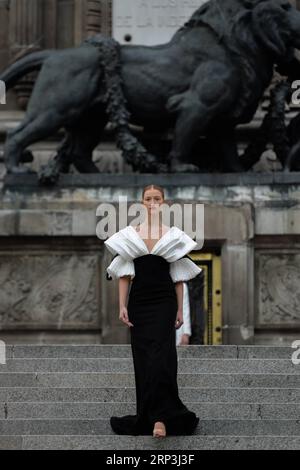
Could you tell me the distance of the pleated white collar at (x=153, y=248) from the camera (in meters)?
10.6

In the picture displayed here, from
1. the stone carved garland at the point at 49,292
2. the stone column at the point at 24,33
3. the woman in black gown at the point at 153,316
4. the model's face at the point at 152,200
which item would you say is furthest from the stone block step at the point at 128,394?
the stone column at the point at 24,33

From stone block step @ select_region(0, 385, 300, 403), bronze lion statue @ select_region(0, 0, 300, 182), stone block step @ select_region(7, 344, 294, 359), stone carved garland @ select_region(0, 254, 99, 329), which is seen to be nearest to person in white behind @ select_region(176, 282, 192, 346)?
stone block step @ select_region(7, 344, 294, 359)

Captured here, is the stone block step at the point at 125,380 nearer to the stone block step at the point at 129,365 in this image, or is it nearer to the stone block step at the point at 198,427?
the stone block step at the point at 129,365

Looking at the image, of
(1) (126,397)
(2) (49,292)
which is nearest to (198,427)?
(1) (126,397)

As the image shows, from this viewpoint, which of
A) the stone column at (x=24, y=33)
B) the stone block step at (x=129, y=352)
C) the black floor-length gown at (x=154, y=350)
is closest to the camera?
the black floor-length gown at (x=154, y=350)

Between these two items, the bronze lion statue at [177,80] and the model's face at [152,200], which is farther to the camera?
the bronze lion statue at [177,80]

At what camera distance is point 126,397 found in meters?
12.0

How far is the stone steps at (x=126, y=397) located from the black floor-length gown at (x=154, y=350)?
0.44 ft

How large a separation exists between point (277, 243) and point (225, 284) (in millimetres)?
788

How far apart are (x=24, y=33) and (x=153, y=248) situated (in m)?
12.3

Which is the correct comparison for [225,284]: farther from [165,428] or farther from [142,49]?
[165,428]

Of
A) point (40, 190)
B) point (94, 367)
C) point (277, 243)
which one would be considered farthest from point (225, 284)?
point (94, 367)

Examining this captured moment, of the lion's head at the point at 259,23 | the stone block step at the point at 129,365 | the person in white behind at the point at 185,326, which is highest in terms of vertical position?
the lion's head at the point at 259,23

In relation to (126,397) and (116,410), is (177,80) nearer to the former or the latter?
(126,397)
